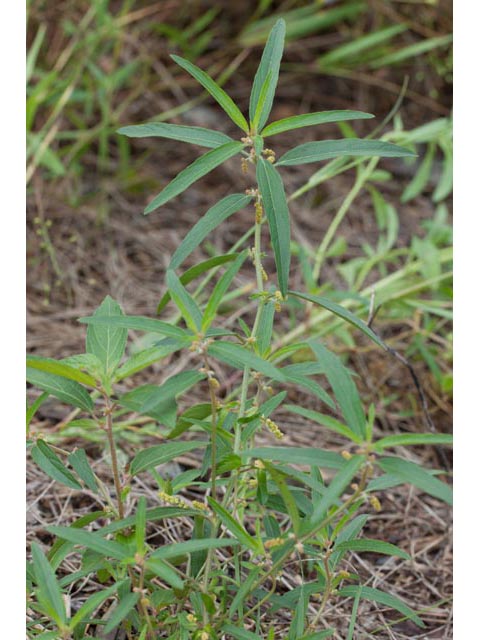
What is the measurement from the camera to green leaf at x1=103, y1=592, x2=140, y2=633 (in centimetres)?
75

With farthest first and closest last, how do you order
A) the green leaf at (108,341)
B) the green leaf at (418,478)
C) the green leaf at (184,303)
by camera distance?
the green leaf at (108,341), the green leaf at (184,303), the green leaf at (418,478)

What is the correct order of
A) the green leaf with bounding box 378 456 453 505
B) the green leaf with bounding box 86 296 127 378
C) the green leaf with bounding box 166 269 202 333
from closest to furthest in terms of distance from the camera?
the green leaf with bounding box 378 456 453 505 → the green leaf with bounding box 166 269 202 333 → the green leaf with bounding box 86 296 127 378

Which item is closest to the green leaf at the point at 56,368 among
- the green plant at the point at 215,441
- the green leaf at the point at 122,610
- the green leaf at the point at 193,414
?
the green plant at the point at 215,441

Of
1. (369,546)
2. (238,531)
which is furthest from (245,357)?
(369,546)

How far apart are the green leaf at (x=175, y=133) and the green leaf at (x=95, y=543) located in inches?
15.9

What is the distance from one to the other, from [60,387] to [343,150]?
1.32ft

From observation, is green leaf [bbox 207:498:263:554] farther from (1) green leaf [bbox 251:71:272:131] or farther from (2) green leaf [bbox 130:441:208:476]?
(1) green leaf [bbox 251:71:272:131]

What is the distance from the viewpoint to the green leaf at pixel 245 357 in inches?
29.9

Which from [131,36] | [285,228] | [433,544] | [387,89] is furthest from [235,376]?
[387,89]

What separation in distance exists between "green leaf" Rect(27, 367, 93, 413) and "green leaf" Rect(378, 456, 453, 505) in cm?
35

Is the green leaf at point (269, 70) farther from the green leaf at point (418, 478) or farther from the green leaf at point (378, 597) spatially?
the green leaf at point (378, 597)

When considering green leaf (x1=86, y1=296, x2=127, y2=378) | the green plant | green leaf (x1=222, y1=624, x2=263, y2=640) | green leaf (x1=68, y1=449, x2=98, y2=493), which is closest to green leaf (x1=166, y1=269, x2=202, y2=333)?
the green plant

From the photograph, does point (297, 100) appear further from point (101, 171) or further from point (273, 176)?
point (273, 176)

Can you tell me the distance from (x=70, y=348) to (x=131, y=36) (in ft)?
3.76
